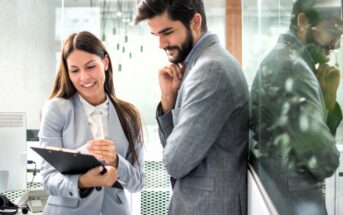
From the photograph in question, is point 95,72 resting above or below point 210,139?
above

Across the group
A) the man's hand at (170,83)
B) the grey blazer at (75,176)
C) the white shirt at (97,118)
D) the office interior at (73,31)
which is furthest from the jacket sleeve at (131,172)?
the office interior at (73,31)

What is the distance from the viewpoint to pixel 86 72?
5.24ft

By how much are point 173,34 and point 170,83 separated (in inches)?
8.0

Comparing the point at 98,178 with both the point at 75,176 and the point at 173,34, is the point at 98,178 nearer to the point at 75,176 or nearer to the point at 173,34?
Answer: the point at 75,176

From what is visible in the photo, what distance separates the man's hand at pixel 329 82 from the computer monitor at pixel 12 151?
1904mm

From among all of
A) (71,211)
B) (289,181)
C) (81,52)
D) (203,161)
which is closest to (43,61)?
(81,52)

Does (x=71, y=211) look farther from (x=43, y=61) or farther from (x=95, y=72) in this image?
(x=43, y=61)

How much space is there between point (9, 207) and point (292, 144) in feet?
5.76

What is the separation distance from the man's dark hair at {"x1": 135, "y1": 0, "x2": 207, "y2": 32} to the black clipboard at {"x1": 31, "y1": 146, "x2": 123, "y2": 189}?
544 millimetres

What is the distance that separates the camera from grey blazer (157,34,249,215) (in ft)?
3.88

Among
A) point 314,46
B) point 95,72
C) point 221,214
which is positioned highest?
point 314,46

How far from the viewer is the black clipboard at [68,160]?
4.11 feet

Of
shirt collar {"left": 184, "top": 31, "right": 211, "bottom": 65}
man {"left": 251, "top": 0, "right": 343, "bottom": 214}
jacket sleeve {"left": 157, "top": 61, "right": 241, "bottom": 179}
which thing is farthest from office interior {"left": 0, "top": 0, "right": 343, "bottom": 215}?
man {"left": 251, "top": 0, "right": 343, "bottom": 214}

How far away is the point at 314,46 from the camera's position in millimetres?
513
